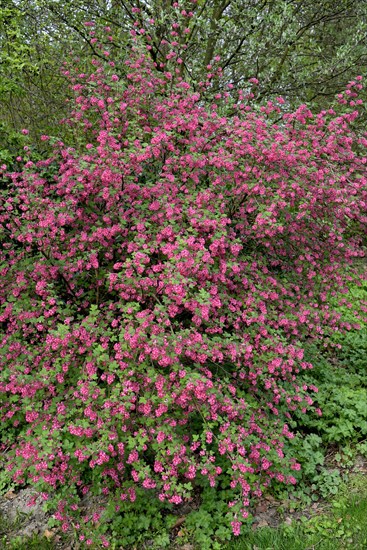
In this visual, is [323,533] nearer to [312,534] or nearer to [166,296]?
[312,534]

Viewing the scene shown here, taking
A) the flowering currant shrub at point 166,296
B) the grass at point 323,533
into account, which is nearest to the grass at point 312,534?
the grass at point 323,533

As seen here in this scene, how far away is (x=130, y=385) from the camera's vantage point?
10.8 ft

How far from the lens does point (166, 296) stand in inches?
148

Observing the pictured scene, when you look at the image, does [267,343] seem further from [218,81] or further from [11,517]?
[218,81]

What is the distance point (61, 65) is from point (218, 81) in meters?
2.24

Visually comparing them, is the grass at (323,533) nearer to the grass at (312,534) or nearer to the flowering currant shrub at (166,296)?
the grass at (312,534)

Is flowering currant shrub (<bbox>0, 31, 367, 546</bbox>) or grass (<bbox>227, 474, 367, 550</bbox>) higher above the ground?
flowering currant shrub (<bbox>0, 31, 367, 546</bbox>)

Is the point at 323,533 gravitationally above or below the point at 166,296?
below

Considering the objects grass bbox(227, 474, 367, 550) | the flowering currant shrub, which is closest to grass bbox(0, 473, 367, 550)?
grass bbox(227, 474, 367, 550)

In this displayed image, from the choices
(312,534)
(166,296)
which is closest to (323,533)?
(312,534)

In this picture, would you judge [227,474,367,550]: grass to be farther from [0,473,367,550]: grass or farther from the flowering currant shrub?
the flowering currant shrub

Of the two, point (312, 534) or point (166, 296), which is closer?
point (312, 534)

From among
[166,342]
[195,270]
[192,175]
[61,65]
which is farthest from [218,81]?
[166,342]

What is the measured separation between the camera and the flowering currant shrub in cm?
334
